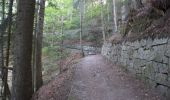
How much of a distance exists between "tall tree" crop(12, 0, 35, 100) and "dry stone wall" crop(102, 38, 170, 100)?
13.0ft

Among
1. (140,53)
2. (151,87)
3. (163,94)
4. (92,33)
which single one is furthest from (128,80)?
(92,33)

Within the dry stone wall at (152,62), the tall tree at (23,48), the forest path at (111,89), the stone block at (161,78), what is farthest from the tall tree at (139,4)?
the tall tree at (23,48)

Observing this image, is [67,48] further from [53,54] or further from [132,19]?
[132,19]

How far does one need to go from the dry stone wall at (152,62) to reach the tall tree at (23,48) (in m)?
3.97

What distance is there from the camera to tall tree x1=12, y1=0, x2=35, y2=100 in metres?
7.32

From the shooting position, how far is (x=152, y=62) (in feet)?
27.2

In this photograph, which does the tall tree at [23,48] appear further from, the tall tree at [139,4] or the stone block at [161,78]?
the tall tree at [139,4]

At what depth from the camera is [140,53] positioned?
32.0 feet

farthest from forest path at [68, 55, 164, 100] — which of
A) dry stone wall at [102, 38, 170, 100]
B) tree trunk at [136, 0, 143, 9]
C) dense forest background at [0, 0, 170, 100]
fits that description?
tree trunk at [136, 0, 143, 9]

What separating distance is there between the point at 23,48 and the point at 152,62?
4175 mm

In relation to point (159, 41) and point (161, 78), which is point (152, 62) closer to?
point (159, 41)

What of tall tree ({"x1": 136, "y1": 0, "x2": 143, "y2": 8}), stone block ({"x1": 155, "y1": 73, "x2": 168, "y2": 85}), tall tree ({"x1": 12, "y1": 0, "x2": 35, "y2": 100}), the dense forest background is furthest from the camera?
tall tree ({"x1": 136, "y1": 0, "x2": 143, "y2": 8})

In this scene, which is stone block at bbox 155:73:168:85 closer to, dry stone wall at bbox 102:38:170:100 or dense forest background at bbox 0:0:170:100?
dry stone wall at bbox 102:38:170:100

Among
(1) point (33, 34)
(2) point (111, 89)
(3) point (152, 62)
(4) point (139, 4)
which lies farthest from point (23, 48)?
(1) point (33, 34)
